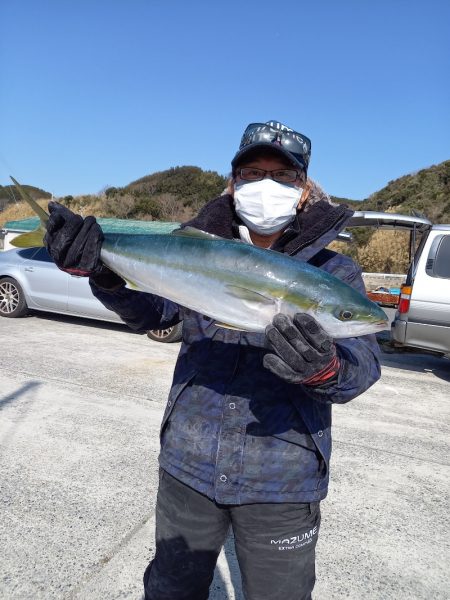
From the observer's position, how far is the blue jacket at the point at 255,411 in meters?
1.64

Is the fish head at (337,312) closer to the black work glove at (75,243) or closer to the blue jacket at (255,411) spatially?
the blue jacket at (255,411)

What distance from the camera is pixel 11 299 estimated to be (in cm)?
943

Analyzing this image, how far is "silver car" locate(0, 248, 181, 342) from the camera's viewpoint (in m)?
8.72

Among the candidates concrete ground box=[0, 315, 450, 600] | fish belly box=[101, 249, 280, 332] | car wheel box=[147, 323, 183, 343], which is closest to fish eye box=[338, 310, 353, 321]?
fish belly box=[101, 249, 280, 332]

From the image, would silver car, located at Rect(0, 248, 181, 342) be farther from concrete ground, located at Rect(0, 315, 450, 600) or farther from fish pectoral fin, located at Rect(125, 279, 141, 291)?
fish pectoral fin, located at Rect(125, 279, 141, 291)

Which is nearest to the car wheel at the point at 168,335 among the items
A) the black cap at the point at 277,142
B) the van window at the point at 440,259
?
the van window at the point at 440,259

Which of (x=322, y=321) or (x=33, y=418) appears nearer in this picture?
(x=322, y=321)

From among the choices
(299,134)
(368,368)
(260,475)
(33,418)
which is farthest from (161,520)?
(33,418)

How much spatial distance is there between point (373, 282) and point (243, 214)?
18.5 meters

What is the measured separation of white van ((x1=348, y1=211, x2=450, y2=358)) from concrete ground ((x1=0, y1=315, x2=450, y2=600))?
77 cm

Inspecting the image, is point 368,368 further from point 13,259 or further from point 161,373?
point 13,259

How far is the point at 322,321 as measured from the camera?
63.2 inches

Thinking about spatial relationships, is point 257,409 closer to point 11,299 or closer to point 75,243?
point 75,243

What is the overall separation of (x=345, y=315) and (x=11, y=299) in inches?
358
